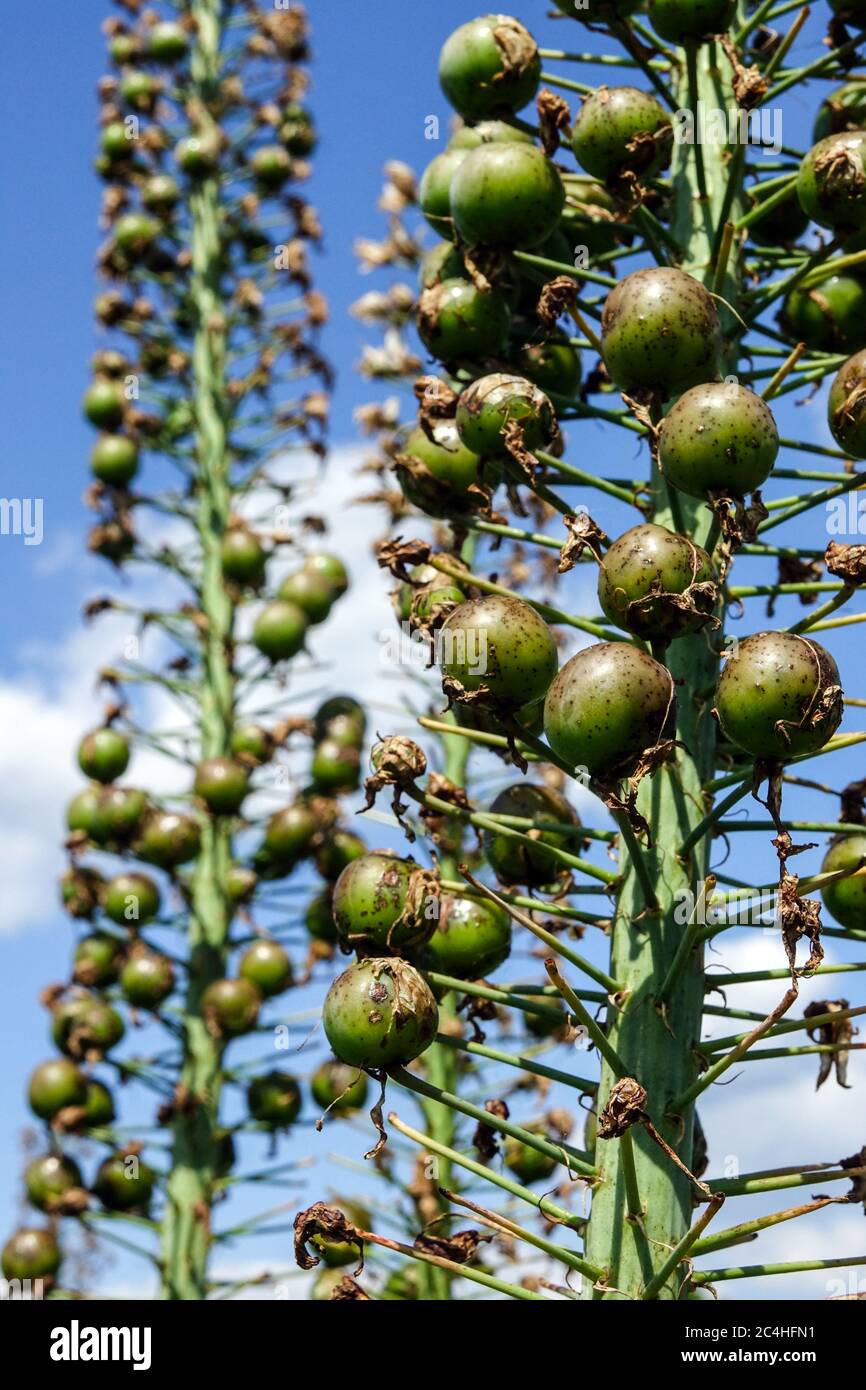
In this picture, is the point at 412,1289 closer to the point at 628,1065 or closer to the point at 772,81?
the point at 628,1065

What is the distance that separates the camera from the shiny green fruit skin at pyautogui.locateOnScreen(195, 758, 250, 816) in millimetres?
9984

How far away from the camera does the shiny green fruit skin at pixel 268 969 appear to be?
9.66 meters

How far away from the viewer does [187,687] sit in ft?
35.7

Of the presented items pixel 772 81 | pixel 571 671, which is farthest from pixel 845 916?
pixel 772 81

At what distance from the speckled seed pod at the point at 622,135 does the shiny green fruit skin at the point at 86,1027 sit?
22.7 ft

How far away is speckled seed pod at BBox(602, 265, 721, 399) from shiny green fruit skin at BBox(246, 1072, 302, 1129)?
690cm

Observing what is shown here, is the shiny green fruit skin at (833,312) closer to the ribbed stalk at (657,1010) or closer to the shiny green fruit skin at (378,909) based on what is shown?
the ribbed stalk at (657,1010)

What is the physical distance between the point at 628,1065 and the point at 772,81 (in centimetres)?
298

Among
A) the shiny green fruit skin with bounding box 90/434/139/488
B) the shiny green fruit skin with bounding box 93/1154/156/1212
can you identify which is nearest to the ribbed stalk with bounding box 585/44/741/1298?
the shiny green fruit skin with bounding box 93/1154/156/1212

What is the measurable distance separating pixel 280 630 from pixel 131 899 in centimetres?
195

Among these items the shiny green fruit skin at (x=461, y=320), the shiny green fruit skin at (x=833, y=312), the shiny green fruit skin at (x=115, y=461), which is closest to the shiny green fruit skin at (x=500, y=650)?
the shiny green fruit skin at (x=461, y=320)

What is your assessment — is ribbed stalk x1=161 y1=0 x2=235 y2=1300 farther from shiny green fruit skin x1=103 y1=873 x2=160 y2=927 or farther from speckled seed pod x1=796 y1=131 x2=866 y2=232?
speckled seed pod x1=796 y1=131 x2=866 y2=232

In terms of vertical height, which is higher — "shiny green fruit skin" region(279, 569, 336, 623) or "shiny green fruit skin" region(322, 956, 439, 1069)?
"shiny green fruit skin" region(279, 569, 336, 623)

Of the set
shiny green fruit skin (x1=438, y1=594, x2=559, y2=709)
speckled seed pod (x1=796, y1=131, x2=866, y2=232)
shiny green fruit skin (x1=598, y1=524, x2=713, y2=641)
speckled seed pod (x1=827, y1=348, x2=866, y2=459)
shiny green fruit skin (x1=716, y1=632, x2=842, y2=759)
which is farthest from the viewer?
speckled seed pod (x1=796, y1=131, x2=866, y2=232)
